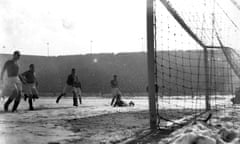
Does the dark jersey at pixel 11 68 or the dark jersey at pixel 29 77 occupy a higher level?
the dark jersey at pixel 11 68

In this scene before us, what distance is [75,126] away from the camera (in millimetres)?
6059

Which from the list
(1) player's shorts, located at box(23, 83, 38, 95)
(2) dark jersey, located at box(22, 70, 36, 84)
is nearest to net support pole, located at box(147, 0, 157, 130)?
(1) player's shorts, located at box(23, 83, 38, 95)

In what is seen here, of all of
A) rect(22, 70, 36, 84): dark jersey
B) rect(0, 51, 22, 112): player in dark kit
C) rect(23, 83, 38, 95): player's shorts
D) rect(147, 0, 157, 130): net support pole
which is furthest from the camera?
rect(22, 70, 36, 84): dark jersey

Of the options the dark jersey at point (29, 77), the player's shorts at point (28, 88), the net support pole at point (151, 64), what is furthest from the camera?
the dark jersey at point (29, 77)

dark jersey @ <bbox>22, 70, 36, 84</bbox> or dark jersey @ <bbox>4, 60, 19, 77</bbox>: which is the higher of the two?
dark jersey @ <bbox>4, 60, 19, 77</bbox>

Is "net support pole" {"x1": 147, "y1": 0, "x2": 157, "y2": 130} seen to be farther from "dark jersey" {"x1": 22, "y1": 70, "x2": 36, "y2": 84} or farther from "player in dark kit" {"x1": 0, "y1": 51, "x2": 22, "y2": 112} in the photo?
"dark jersey" {"x1": 22, "y1": 70, "x2": 36, "y2": 84}

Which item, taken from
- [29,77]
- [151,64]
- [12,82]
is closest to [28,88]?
[29,77]

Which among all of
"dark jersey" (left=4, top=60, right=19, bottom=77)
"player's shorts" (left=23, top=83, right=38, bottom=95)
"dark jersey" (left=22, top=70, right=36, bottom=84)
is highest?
"dark jersey" (left=4, top=60, right=19, bottom=77)

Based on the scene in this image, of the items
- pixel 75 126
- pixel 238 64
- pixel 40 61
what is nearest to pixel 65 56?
pixel 40 61

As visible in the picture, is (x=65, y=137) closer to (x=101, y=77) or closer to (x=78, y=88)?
(x=78, y=88)

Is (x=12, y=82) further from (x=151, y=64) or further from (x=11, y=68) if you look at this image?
(x=151, y=64)

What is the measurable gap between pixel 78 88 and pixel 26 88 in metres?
3.83

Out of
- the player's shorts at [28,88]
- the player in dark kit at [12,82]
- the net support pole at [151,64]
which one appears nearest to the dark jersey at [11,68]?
the player in dark kit at [12,82]

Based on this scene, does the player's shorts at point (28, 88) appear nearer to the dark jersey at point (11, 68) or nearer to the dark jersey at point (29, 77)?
the dark jersey at point (29, 77)
